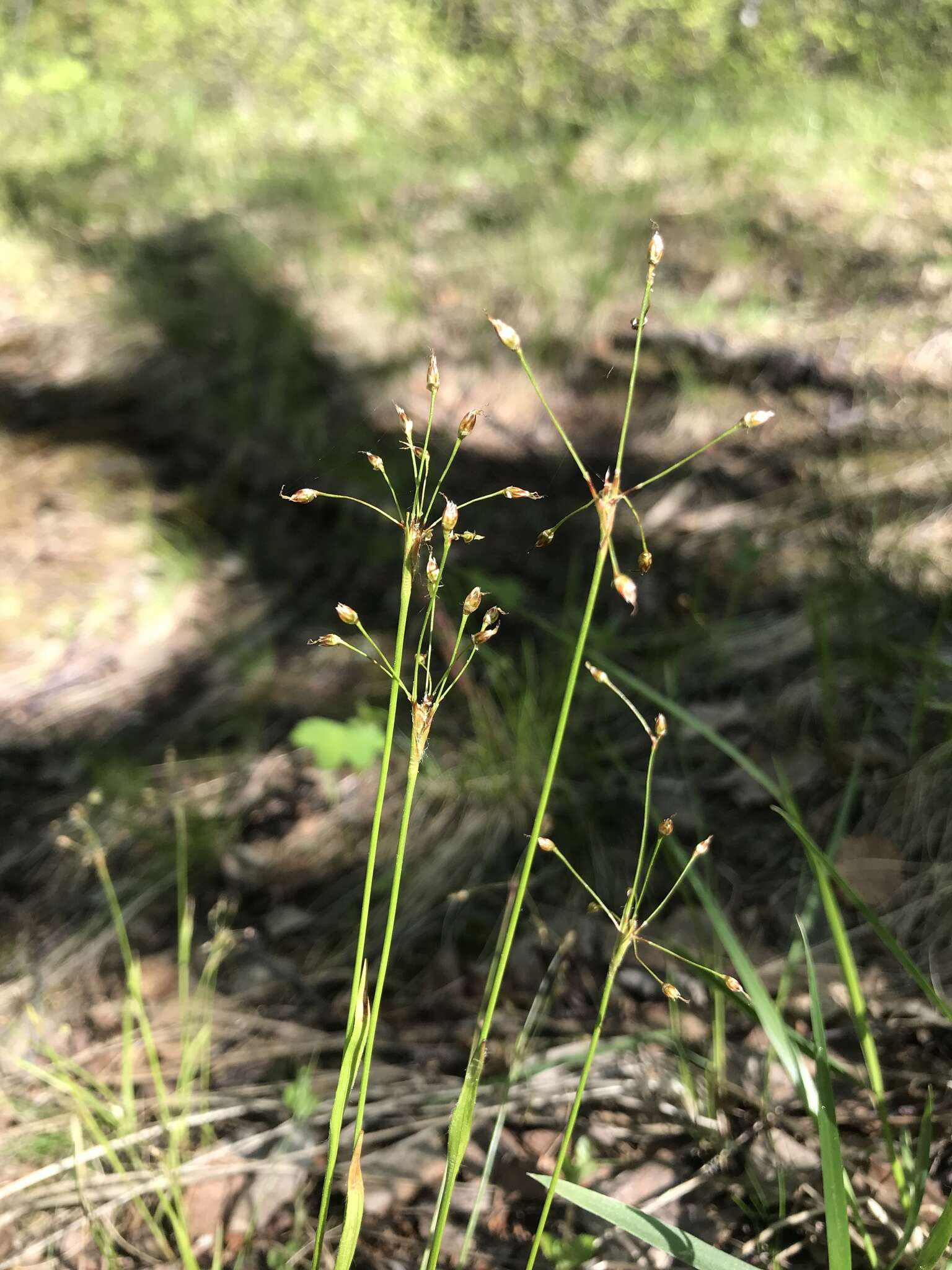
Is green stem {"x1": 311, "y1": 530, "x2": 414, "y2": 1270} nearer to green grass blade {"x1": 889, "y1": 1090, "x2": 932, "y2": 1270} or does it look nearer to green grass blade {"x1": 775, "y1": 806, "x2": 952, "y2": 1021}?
green grass blade {"x1": 775, "y1": 806, "x2": 952, "y2": 1021}

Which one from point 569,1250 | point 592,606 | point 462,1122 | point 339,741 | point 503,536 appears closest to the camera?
point 592,606

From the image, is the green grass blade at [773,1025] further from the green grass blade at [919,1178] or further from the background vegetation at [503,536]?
the background vegetation at [503,536]

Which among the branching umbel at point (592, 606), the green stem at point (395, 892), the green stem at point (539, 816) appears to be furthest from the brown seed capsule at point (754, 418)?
the green stem at point (395, 892)

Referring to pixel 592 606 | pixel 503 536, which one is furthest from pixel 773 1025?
pixel 503 536

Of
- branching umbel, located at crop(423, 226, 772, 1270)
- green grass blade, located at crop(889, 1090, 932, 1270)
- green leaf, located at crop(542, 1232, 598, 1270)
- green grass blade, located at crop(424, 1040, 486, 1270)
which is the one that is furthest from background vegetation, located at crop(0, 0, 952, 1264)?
green grass blade, located at crop(424, 1040, 486, 1270)

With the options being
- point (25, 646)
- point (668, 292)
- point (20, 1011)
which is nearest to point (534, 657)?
Answer: point (20, 1011)

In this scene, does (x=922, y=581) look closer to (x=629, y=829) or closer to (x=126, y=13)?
(x=629, y=829)

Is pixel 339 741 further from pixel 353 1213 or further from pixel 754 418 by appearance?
pixel 754 418
